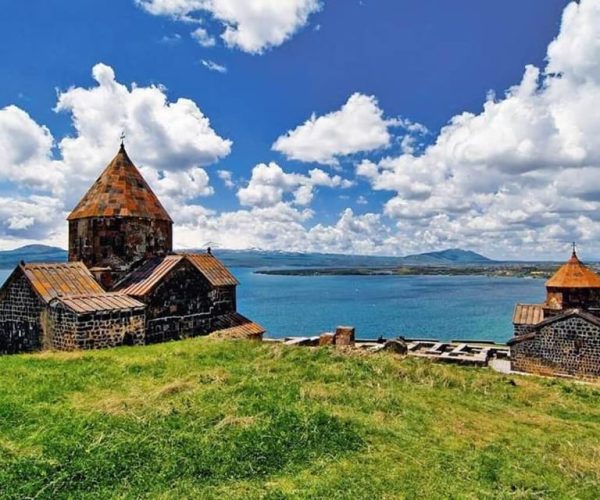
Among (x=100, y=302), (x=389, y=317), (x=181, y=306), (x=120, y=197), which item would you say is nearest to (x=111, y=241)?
(x=120, y=197)

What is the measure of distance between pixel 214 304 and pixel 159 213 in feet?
14.7

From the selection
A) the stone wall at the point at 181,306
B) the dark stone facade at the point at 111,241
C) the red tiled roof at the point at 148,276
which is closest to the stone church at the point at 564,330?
the stone wall at the point at 181,306

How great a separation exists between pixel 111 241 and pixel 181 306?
147 inches

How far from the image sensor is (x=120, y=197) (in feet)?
60.3

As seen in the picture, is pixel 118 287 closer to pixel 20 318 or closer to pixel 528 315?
pixel 20 318

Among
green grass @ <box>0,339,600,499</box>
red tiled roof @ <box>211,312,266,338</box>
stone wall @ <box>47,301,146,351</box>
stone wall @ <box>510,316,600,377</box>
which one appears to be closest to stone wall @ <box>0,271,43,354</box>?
stone wall @ <box>47,301,146,351</box>

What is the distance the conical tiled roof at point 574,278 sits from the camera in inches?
845

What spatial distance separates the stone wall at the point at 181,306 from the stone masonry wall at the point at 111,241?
1997mm

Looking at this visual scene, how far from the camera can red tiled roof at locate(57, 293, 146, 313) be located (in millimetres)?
13852

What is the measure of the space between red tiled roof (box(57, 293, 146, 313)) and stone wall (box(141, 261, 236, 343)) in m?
0.90

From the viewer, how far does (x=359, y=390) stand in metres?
9.63

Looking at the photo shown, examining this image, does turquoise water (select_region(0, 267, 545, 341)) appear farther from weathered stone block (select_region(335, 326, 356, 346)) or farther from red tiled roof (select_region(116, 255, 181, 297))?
red tiled roof (select_region(116, 255, 181, 297))

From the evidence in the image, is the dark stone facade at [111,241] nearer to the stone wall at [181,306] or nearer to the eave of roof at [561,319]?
the stone wall at [181,306]

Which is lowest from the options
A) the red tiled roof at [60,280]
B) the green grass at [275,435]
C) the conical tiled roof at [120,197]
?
the green grass at [275,435]
